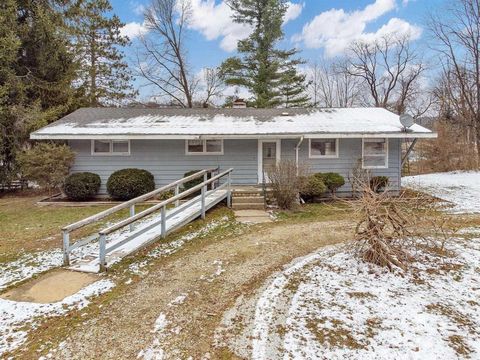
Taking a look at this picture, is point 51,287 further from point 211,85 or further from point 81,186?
point 211,85

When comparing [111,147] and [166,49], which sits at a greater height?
[166,49]

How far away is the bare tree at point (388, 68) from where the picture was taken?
29.7 metres

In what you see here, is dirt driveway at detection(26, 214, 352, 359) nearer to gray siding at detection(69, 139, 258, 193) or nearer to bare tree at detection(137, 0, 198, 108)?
gray siding at detection(69, 139, 258, 193)

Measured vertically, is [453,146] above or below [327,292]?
above

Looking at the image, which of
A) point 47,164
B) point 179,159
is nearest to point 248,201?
point 179,159

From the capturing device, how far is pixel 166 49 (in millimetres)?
26438

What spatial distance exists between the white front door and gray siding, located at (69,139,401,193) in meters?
0.16

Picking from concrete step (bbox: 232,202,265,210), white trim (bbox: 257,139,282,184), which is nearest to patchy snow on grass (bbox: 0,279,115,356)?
concrete step (bbox: 232,202,265,210)

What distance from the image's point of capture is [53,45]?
14.7 meters

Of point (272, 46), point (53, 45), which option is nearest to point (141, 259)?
point (53, 45)

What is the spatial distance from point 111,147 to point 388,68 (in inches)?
1107

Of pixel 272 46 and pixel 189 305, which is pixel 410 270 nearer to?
pixel 189 305

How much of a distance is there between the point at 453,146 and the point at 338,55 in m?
17.2

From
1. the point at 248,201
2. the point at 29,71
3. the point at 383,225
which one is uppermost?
the point at 29,71
